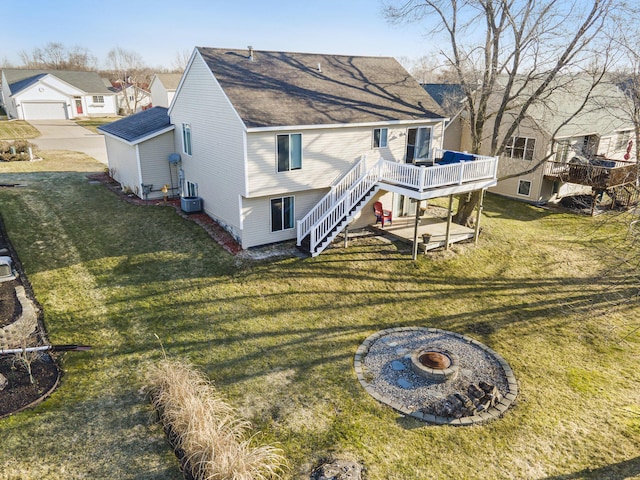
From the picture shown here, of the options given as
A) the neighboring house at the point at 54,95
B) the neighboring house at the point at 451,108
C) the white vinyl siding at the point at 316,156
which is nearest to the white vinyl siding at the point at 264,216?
the white vinyl siding at the point at 316,156

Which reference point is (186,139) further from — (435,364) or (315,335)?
(435,364)

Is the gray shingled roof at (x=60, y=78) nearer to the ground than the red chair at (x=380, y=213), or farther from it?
farther from it

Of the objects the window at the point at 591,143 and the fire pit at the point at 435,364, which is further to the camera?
the window at the point at 591,143

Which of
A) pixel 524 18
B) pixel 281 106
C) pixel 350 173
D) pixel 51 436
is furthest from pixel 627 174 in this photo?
pixel 51 436

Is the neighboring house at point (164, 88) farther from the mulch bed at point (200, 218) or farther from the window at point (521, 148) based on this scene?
the window at point (521, 148)

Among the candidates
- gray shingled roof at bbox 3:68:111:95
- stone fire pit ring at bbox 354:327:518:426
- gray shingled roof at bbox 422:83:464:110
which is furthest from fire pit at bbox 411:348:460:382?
gray shingled roof at bbox 3:68:111:95

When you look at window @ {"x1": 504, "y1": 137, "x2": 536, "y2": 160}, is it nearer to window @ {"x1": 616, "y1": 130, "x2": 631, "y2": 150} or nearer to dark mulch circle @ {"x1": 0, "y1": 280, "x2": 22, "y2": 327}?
window @ {"x1": 616, "y1": 130, "x2": 631, "y2": 150}
